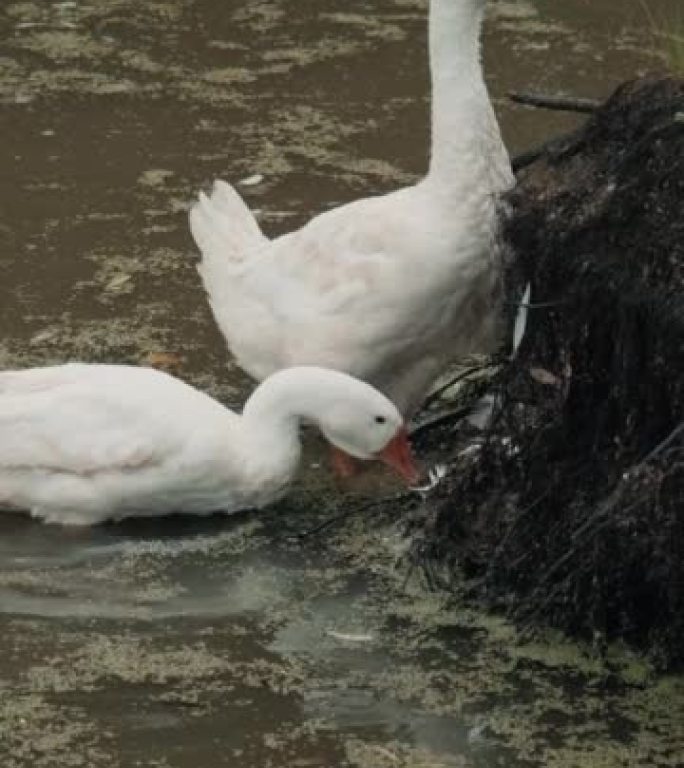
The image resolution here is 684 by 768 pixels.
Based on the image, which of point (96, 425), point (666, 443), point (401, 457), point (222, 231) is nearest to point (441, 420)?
point (401, 457)

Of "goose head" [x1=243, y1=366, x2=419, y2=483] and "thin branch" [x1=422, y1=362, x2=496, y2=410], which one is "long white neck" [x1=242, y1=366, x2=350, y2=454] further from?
"thin branch" [x1=422, y1=362, x2=496, y2=410]

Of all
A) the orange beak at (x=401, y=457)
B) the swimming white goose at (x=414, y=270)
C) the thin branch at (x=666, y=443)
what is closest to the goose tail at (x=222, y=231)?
the swimming white goose at (x=414, y=270)

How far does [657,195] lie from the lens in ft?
18.8

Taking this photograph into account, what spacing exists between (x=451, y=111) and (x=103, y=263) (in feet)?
6.53

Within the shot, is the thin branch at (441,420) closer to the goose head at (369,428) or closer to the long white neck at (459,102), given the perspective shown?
the goose head at (369,428)

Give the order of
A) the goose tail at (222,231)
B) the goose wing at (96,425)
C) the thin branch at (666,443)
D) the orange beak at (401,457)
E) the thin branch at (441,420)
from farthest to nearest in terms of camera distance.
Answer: the goose tail at (222,231), the thin branch at (441,420), the orange beak at (401,457), the goose wing at (96,425), the thin branch at (666,443)

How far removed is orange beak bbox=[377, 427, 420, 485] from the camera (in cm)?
672

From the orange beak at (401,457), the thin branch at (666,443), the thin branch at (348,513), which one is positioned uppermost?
the thin branch at (666,443)

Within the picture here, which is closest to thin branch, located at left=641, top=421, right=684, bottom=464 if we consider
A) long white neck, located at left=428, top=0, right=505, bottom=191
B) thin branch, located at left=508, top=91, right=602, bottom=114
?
thin branch, located at left=508, top=91, right=602, bottom=114

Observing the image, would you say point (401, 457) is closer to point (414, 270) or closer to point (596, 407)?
point (414, 270)

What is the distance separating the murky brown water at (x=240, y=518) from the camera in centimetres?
551

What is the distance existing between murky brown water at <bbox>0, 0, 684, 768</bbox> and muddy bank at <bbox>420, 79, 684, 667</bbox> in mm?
165

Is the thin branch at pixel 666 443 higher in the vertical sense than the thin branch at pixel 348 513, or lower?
higher

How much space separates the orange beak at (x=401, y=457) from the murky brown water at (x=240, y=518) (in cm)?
23
